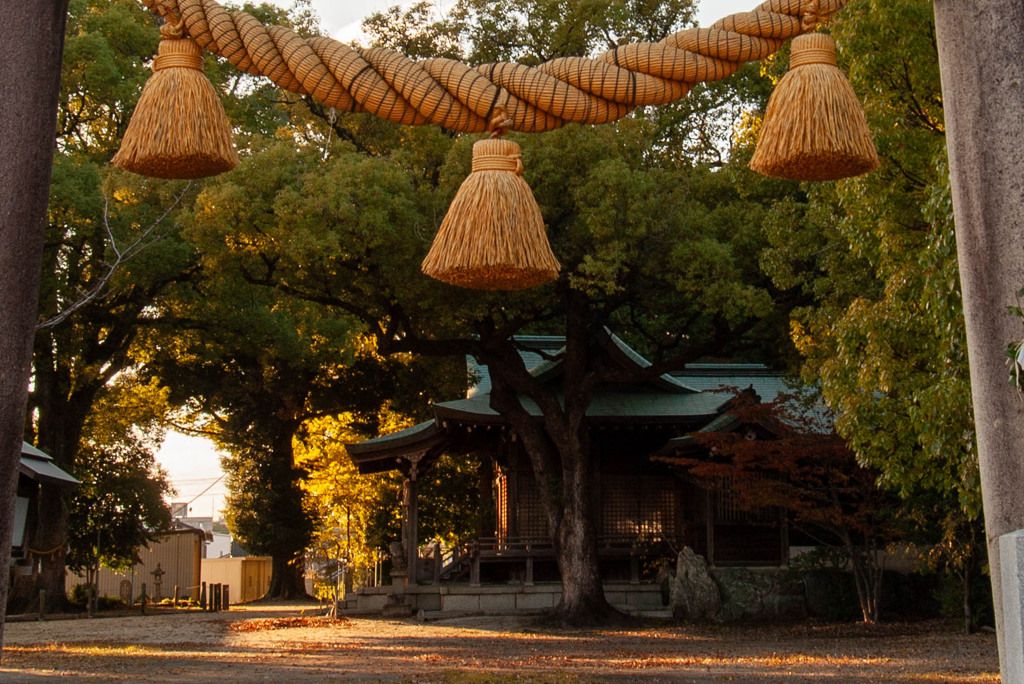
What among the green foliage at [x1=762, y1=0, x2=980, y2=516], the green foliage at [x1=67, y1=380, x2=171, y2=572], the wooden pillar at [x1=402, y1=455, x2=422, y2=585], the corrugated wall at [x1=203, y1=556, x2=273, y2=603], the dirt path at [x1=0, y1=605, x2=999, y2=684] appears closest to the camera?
the green foliage at [x1=762, y1=0, x2=980, y2=516]

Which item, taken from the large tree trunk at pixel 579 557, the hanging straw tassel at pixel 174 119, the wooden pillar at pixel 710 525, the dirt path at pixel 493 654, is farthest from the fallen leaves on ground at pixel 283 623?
the hanging straw tassel at pixel 174 119

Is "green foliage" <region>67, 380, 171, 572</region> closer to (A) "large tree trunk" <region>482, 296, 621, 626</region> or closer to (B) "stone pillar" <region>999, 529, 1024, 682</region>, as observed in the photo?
Result: (A) "large tree trunk" <region>482, 296, 621, 626</region>

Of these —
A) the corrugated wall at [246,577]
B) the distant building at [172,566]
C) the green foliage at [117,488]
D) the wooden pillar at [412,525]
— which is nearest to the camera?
the wooden pillar at [412,525]

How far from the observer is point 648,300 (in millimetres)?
17062

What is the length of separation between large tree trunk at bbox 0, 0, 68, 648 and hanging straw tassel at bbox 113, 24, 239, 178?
0.95 feet

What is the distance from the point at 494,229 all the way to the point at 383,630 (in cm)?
1432

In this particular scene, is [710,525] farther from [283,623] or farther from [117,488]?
[117,488]

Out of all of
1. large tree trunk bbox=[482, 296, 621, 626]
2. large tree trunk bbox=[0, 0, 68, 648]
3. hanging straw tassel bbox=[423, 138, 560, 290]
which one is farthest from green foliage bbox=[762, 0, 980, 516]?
large tree trunk bbox=[482, 296, 621, 626]

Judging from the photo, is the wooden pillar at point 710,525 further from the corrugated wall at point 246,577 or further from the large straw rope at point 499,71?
the corrugated wall at point 246,577

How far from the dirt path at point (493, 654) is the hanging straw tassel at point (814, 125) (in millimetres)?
7203

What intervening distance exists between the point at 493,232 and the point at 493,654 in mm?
10171

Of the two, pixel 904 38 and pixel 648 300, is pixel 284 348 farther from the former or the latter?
pixel 904 38

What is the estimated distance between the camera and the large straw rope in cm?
285

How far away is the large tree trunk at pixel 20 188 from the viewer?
98.3 inches
